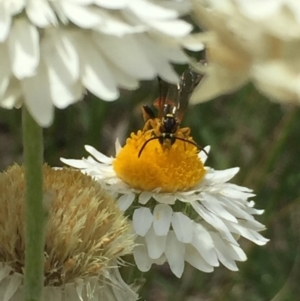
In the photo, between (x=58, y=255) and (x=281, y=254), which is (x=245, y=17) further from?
(x=281, y=254)

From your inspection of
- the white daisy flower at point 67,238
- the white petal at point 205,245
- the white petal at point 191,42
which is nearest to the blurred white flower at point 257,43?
the white petal at point 191,42

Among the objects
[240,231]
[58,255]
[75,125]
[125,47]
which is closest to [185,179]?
[240,231]

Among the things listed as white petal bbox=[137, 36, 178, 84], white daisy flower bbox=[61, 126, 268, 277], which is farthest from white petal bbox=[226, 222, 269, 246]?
white petal bbox=[137, 36, 178, 84]

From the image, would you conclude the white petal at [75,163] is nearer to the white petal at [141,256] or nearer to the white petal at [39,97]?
the white petal at [141,256]

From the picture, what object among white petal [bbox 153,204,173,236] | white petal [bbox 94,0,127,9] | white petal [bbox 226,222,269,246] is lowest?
white petal [bbox 226,222,269,246]

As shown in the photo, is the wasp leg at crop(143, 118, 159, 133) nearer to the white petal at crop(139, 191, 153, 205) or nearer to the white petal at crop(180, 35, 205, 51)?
the white petal at crop(139, 191, 153, 205)

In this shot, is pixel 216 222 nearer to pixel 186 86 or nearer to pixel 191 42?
pixel 186 86
